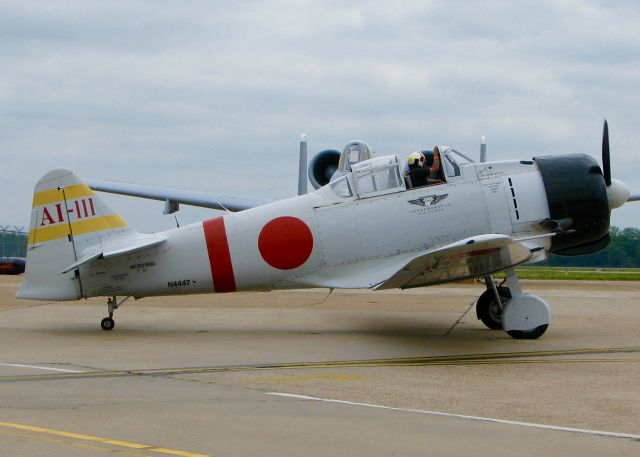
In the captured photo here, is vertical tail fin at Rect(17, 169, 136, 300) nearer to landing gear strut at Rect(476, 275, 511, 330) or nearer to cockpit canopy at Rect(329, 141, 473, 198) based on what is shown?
cockpit canopy at Rect(329, 141, 473, 198)

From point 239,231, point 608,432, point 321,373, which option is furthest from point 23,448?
point 239,231

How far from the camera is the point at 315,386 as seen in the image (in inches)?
343

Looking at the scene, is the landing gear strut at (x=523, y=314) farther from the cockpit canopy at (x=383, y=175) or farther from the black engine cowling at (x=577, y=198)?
the cockpit canopy at (x=383, y=175)

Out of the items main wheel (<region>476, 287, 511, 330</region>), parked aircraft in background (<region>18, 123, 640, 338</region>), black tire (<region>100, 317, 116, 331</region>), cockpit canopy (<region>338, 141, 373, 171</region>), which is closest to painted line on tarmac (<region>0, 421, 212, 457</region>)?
parked aircraft in background (<region>18, 123, 640, 338</region>)

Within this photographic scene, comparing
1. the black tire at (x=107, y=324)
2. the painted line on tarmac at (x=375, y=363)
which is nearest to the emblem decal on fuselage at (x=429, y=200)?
the painted line on tarmac at (x=375, y=363)

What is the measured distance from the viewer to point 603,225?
1391 centimetres

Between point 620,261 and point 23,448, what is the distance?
96.4 m

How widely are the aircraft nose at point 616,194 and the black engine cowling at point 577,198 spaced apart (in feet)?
1.27

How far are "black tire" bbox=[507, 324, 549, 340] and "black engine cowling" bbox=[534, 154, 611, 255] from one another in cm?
143

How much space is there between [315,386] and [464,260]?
4.28 metres

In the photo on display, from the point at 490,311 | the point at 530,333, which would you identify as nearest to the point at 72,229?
the point at 490,311

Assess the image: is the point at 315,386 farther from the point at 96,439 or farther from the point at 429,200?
the point at 429,200

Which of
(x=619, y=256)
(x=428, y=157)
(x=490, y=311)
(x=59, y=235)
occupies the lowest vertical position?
(x=619, y=256)

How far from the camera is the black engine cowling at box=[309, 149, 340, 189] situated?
27859mm
